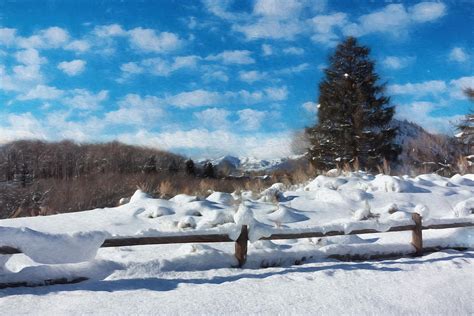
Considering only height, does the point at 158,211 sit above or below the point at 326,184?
below

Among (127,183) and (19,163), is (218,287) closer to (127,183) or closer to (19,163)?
(127,183)

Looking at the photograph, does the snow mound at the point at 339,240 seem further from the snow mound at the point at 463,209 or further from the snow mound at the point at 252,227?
the snow mound at the point at 463,209

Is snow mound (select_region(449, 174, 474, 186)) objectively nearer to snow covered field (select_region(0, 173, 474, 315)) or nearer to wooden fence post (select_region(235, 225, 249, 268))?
snow covered field (select_region(0, 173, 474, 315))

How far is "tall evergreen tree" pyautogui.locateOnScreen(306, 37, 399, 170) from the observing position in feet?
77.0

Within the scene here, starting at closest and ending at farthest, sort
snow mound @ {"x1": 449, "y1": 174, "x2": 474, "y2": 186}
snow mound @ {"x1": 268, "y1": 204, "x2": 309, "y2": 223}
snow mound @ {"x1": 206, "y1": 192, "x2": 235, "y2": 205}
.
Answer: snow mound @ {"x1": 268, "y1": 204, "x2": 309, "y2": 223} → snow mound @ {"x1": 206, "y1": 192, "x2": 235, "y2": 205} → snow mound @ {"x1": 449, "y1": 174, "x2": 474, "y2": 186}

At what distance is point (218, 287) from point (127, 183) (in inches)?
353

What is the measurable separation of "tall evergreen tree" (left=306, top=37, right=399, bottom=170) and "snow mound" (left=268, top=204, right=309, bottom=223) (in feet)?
45.6

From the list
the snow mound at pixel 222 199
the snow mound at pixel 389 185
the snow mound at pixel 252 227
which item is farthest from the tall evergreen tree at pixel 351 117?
the snow mound at pixel 252 227

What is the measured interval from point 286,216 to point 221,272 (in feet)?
12.8

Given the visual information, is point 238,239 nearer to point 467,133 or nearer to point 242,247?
point 242,247

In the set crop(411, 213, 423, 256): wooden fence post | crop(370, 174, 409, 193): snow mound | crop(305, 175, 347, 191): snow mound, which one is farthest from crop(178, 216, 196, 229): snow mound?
crop(370, 174, 409, 193): snow mound

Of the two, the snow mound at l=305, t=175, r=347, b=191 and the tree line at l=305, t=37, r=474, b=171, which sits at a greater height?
the tree line at l=305, t=37, r=474, b=171

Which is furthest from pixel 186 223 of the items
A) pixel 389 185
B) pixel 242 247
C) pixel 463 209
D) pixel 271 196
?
pixel 463 209

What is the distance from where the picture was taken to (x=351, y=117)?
79.4 ft
